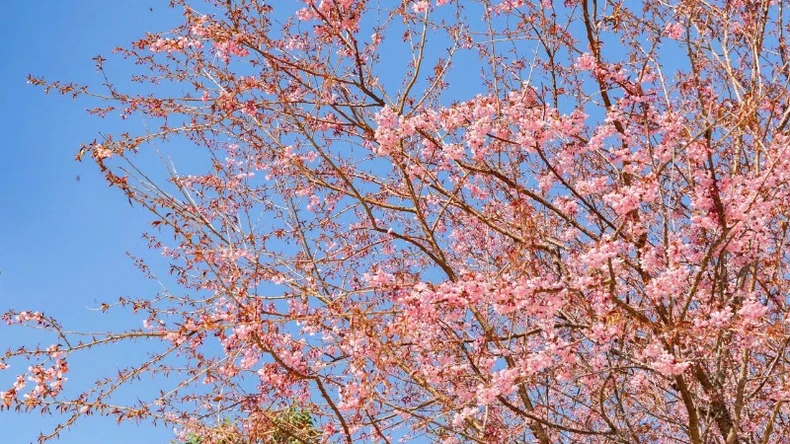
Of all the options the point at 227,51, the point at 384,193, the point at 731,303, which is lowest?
the point at 731,303

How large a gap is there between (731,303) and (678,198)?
34.0 inches

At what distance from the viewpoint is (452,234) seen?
26.2ft

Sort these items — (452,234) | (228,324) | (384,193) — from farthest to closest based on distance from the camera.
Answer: (452,234) < (384,193) < (228,324)

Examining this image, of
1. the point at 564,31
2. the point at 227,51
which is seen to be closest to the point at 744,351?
the point at 564,31

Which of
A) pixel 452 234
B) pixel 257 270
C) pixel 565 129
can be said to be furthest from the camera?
pixel 452 234

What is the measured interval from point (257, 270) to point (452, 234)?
255 cm

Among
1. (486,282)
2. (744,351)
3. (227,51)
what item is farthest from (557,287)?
(227,51)

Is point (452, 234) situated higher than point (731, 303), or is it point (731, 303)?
point (452, 234)

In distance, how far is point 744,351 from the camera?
17.6 feet

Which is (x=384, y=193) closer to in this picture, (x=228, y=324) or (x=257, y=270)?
(x=257, y=270)

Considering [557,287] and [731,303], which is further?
[731,303]

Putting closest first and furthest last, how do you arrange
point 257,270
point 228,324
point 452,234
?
point 228,324, point 257,270, point 452,234

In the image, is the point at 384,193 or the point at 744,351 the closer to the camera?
the point at 744,351

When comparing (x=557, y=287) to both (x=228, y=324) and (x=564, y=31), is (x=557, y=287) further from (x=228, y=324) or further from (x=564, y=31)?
(x=564, y=31)
